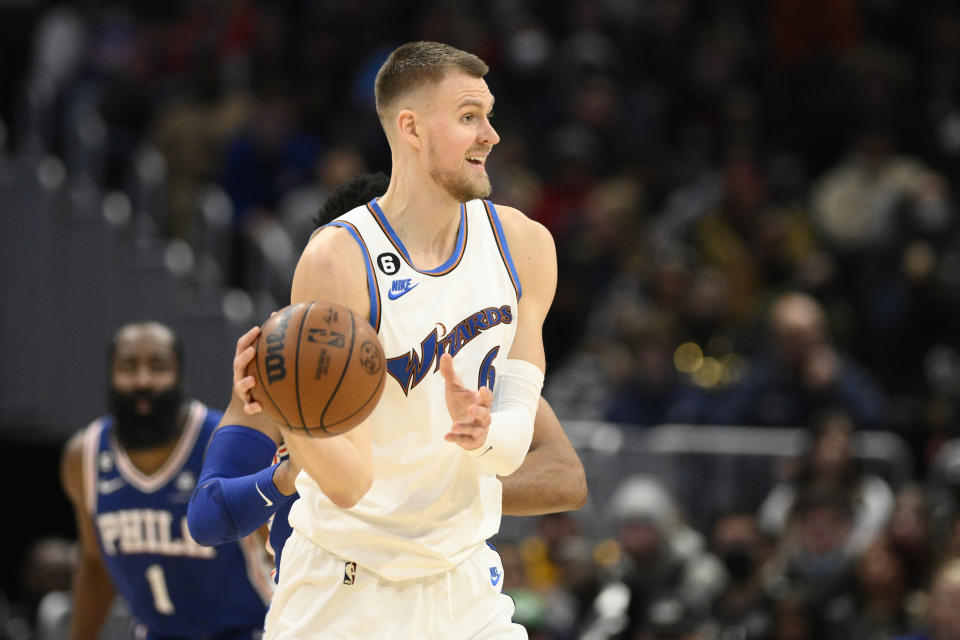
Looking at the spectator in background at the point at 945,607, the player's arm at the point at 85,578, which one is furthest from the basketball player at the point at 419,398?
the spectator in background at the point at 945,607

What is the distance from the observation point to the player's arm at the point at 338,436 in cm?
362

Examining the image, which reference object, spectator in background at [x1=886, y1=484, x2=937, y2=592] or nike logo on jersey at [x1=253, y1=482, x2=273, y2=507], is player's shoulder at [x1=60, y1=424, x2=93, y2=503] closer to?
nike logo on jersey at [x1=253, y1=482, x2=273, y2=507]

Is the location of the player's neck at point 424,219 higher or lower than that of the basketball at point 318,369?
higher

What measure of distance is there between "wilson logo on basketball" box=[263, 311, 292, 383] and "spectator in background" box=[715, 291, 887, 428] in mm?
5987

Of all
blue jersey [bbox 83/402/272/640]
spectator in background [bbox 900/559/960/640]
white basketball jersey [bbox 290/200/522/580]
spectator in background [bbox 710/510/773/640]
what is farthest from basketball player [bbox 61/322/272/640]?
spectator in background [bbox 900/559/960/640]

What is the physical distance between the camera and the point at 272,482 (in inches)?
160

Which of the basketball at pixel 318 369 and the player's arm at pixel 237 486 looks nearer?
the basketball at pixel 318 369

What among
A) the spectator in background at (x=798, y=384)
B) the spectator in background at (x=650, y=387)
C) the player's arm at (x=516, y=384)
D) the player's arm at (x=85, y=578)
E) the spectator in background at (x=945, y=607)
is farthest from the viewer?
the spectator in background at (x=650, y=387)

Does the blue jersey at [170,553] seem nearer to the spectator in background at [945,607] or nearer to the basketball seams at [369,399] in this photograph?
the basketball seams at [369,399]

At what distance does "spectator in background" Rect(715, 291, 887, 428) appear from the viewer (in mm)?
9078

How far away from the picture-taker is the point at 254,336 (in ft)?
11.9

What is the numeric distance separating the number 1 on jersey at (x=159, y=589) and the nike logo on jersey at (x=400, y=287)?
2601 mm

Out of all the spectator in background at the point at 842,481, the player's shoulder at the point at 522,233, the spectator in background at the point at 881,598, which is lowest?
the spectator in background at the point at 881,598

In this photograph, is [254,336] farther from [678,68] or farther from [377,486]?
[678,68]
